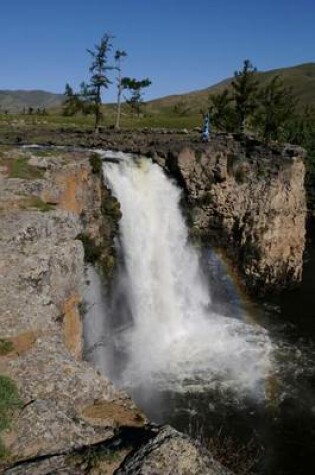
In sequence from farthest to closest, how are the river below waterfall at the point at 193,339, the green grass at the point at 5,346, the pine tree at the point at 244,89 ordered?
the pine tree at the point at 244,89, the river below waterfall at the point at 193,339, the green grass at the point at 5,346

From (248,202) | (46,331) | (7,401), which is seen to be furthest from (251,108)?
(7,401)

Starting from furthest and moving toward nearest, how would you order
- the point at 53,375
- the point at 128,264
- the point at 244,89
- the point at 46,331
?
1. the point at 244,89
2. the point at 128,264
3. the point at 46,331
4. the point at 53,375

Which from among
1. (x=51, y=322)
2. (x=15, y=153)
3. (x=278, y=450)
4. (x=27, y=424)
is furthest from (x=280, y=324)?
(x=27, y=424)

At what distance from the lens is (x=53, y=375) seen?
12203 millimetres

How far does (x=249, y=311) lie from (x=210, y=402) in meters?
15.1

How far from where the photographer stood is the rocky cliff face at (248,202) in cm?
4034

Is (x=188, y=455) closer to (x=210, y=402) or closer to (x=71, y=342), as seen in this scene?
(x=71, y=342)

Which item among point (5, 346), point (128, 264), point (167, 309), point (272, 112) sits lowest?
point (167, 309)

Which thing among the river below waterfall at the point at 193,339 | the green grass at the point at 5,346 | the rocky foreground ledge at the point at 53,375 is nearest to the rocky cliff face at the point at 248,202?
the river below waterfall at the point at 193,339

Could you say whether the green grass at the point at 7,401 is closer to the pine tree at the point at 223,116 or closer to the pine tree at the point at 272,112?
the pine tree at the point at 272,112

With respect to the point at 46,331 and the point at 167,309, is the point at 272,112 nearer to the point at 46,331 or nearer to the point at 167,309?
the point at 167,309

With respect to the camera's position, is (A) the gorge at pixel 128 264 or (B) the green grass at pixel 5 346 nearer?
(A) the gorge at pixel 128 264

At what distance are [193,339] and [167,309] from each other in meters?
3.04

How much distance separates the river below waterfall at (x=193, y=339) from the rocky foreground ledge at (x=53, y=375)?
25.1 feet
